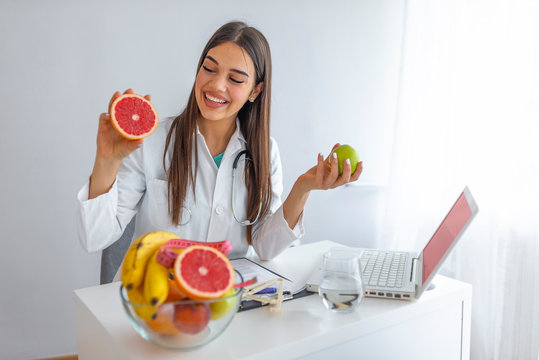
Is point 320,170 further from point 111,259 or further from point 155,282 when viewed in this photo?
point 111,259

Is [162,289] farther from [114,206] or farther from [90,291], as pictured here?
[114,206]

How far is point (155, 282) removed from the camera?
713 millimetres

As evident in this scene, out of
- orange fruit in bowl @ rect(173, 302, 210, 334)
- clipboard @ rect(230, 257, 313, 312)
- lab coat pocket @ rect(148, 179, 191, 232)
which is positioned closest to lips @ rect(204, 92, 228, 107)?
lab coat pocket @ rect(148, 179, 191, 232)

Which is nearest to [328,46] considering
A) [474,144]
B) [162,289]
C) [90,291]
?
[474,144]

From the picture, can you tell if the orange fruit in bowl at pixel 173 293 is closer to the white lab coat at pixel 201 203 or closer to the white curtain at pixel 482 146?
the white lab coat at pixel 201 203

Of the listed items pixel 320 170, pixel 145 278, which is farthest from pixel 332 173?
pixel 145 278

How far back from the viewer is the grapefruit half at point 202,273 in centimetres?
71

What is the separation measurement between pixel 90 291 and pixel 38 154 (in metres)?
1.26

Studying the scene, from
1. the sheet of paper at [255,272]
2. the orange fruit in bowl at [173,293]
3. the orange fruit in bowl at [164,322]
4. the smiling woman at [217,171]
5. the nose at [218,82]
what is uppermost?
the nose at [218,82]

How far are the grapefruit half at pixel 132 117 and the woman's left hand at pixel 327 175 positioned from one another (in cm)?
47

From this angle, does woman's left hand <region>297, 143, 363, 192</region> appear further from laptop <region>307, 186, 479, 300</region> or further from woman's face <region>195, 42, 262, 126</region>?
woman's face <region>195, 42, 262, 126</region>

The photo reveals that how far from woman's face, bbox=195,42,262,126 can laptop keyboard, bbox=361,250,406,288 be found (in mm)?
669

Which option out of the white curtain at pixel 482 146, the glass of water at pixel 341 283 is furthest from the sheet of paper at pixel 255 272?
the white curtain at pixel 482 146

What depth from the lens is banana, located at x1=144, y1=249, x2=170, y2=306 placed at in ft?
2.30
